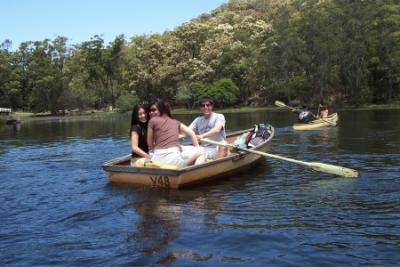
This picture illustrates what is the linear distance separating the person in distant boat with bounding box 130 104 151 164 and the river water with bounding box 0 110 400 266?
826mm

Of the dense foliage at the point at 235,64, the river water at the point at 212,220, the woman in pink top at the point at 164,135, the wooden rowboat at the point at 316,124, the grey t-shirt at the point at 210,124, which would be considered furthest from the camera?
the dense foliage at the point at 235,64

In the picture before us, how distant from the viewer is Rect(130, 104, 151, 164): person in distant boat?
10.1m

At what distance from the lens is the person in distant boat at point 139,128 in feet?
33.0

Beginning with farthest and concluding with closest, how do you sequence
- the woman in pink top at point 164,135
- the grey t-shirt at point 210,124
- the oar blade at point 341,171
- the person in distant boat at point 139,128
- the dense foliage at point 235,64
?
the dense foliage at point 235,64 < the grey t-shirt at point 210,124 < the oar blade at point 341,171 < the person in distant boat at point 139,128 < the woman in pink top at point 164,135

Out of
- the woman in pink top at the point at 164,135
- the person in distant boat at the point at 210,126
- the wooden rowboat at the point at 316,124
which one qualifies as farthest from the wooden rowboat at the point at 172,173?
the wooden rowboat at the point at 316,124

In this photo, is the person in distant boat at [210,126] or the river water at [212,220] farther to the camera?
the person in distant boat at [210,126]

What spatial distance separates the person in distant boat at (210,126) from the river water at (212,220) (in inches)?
37.1

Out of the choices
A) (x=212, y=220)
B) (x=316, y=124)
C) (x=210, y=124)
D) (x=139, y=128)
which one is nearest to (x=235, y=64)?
(x=316, y=124)

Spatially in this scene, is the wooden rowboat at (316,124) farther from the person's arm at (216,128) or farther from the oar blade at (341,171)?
the oar blade at (341,171)

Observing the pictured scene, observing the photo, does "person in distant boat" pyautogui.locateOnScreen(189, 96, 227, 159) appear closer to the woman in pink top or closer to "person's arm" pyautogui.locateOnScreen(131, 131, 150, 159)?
the woman in pink top

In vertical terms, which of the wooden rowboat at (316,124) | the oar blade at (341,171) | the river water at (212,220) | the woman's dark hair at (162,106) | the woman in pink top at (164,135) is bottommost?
the river water at (212,220)

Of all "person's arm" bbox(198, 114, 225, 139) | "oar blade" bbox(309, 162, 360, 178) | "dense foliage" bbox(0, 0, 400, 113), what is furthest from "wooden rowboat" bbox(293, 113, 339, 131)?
"dense foliage" bbox(0, 0, 400, 113)

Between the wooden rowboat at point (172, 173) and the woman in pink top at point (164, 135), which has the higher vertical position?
the woman in pink top at point (164, 135)

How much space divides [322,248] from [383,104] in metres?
52.8
